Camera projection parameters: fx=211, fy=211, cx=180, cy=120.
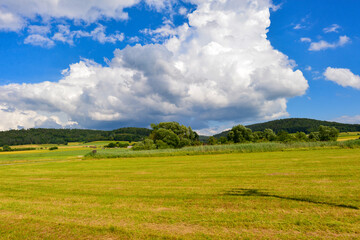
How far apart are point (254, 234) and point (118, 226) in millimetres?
4210

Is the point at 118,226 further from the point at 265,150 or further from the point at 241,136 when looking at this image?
the point at 241,136

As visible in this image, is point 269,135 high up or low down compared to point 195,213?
up

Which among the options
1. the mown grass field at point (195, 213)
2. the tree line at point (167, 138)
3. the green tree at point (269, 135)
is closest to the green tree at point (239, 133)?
the green tree at point (269, 135)

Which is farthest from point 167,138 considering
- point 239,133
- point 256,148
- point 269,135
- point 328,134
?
point 328,134

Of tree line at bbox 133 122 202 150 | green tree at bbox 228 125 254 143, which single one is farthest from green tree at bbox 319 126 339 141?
tree line at bbox 133 122 202 150

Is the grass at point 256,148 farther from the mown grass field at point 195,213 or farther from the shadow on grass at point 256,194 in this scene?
the shadow on grass at point 256,194

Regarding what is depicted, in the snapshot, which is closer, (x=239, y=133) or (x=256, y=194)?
(x=256, y=194)

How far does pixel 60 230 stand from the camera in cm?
691

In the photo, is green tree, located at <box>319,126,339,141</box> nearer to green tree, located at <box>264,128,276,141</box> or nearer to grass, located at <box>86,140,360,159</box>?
green tree, located at <box>264,128,276,141</box>

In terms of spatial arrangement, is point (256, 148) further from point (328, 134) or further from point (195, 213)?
point (328, 134)

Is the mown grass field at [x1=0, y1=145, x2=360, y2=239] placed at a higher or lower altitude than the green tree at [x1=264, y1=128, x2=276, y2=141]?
lower

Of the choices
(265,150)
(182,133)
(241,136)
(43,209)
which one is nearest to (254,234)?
(43,209)

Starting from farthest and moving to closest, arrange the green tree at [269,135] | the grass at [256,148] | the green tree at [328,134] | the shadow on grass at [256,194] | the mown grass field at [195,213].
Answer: the green tree at [328,134] < the green tree at [269,135] < the grass at [256,148] < the shadow on grass at [256,194] < the mown grass field at [195,213]

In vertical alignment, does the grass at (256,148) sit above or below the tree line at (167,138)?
below
